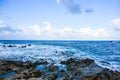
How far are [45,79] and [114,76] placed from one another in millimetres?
5142

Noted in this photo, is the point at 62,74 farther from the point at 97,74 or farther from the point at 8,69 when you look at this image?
the point at 8,69

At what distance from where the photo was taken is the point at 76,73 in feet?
46.3

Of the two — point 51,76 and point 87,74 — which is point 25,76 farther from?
point 87,74

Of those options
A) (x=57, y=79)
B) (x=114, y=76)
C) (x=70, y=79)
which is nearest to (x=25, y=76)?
(x=57, y=79)

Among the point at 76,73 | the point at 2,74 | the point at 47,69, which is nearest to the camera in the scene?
the point at 76,73

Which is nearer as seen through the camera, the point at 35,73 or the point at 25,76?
the point at 25,76

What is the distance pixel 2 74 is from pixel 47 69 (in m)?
3.90

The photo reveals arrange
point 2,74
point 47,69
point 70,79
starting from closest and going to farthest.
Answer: point 70,79 → point 2,74 → point 47,69

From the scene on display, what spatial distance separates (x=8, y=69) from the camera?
658 inches

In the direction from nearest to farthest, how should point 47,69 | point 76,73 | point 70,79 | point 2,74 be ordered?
point 70,79 → point 76,73 → point 2,74 → point 47,69

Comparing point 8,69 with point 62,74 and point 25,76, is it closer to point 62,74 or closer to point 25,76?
point 25,76

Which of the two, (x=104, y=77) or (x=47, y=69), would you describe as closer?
(x=104, y=77)

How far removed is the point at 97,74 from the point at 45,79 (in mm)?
3782

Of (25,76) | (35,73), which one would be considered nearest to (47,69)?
(35,73)
